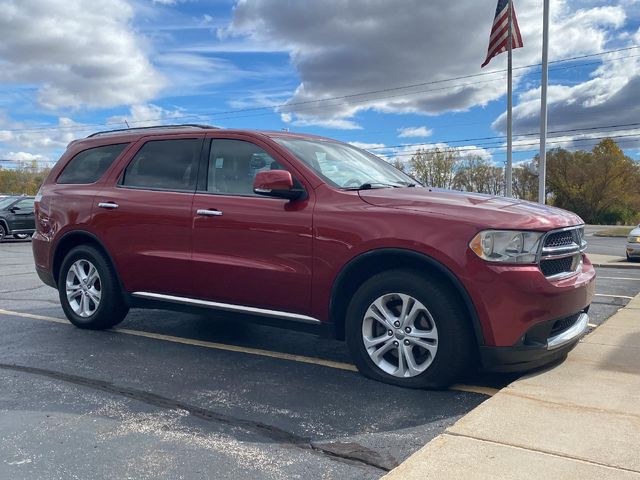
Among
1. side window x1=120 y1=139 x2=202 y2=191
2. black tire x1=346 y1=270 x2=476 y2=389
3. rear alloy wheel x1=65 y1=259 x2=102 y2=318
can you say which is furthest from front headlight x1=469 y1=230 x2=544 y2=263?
rear alloy wheel x1=65 y1=259 x2=102 y2=318

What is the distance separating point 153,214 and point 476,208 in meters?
2.78

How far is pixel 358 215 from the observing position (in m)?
4.14

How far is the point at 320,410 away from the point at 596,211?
2767 inches

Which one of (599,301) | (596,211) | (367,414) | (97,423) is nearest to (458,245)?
(367,414)

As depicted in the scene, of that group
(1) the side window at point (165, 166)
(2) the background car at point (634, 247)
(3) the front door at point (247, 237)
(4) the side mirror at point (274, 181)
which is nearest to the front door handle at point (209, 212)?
(3) the front door at point (247, 237)

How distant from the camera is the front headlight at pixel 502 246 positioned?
3707 millimetres

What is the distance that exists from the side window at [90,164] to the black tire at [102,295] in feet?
2.40

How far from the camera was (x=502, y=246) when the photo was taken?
3713 mm

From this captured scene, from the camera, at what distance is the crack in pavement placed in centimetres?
297

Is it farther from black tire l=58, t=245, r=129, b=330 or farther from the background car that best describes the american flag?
black tire l=58, t=245, r=129, b=330

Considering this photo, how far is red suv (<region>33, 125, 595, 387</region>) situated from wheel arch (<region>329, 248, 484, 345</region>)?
11mm

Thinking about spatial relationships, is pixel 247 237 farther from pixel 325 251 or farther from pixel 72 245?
pixel 72 245

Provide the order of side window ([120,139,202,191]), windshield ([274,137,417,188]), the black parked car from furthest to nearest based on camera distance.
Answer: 1. the black parked car
2. side window ([120,139,202,191])
3. windshield ([274,137,417,188])

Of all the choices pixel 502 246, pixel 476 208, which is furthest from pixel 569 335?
pixel 476 208
